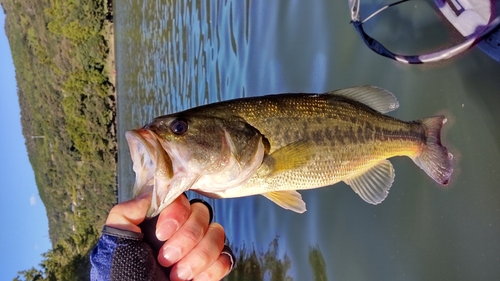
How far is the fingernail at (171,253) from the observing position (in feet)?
9.56

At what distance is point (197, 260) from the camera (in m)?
2.92

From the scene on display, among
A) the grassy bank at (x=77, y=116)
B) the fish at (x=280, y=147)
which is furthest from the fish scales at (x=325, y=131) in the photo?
the grassy bank at (x=77, y=116)

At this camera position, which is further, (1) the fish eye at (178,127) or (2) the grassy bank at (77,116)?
(2) the grassy bank at (77,116)

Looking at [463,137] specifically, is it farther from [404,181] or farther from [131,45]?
[131,45]

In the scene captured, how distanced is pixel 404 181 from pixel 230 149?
3.90 metres

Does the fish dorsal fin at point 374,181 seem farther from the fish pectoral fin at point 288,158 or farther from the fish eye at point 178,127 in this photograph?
the fish eye at point 178,127

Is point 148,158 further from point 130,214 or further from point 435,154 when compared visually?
point 435,154

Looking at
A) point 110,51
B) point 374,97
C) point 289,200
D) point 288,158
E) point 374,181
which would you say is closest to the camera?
point 288,158

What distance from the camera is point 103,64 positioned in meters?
30.1

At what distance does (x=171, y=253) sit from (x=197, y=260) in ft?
0.62

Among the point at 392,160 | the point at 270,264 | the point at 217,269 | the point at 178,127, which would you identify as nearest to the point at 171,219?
the point at 217,269

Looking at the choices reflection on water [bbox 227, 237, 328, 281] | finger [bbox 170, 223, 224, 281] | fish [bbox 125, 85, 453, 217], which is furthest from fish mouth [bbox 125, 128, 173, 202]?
reflection on water [bbox 227, 237, 328, 281]

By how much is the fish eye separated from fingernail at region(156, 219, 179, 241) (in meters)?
0.64

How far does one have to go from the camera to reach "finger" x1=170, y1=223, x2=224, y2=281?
2.91 meters
